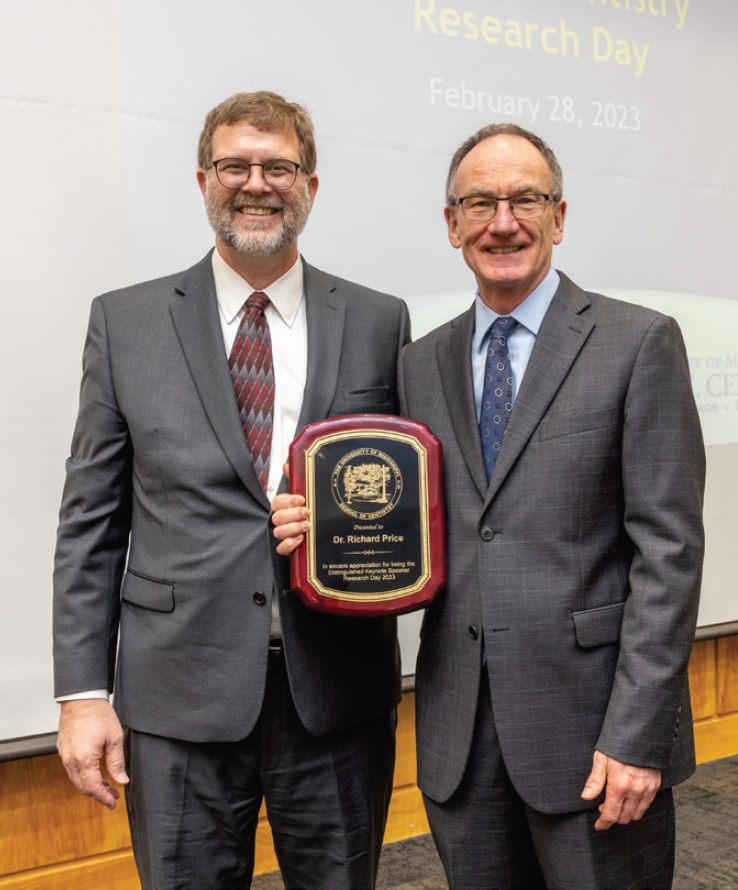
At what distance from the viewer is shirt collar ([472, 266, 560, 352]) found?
1315mm

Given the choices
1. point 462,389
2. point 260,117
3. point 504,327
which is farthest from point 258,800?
point 260,117

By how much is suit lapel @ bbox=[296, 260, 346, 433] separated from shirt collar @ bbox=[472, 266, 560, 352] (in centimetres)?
23

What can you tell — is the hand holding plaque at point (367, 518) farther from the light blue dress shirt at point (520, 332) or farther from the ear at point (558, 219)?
the ear at point (558, 219)

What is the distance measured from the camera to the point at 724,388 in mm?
2857

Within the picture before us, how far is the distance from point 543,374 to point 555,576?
0.29 metres

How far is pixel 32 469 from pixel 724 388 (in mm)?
2160

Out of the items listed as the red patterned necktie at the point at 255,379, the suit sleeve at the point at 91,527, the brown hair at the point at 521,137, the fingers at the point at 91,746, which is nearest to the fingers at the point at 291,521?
the red patterned necktie at the point at 255,379

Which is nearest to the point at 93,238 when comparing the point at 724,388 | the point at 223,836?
the point at 223,836

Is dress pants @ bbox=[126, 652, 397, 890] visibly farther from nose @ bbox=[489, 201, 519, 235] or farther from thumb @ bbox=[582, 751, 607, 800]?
nose @ bbox=[489, 201, 519, 235]

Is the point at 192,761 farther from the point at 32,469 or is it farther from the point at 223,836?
the point at 32,469

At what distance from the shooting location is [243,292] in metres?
1.46

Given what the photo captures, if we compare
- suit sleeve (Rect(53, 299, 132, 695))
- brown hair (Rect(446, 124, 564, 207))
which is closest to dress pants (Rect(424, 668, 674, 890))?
suit sleeve (Rect(53, 299, 132, 695))

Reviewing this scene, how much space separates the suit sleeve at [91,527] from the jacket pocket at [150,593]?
0.07m

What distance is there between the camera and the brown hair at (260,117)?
4.61 feet
